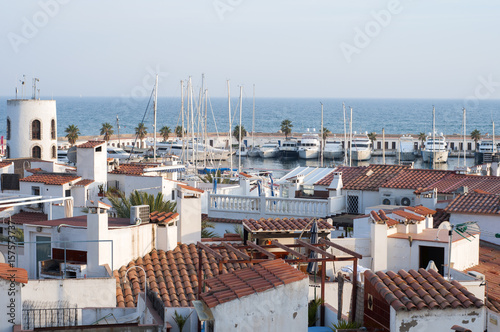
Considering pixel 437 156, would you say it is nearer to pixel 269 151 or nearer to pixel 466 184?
pixel 269 151

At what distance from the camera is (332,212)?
2514 centimetres

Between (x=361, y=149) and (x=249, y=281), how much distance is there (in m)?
110

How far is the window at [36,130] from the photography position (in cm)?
4984

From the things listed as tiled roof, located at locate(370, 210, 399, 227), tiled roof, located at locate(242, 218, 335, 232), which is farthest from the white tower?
tiled roof, located at locate(370, 210, 399, 227)

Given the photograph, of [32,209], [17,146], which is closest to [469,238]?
[32,209]

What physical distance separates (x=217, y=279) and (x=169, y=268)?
203 inches

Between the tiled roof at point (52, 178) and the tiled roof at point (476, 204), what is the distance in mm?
18329

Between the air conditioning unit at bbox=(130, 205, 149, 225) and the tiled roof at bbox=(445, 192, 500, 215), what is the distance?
892cm

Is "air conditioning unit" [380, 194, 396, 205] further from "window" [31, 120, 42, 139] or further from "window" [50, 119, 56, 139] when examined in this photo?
"window" [50, 119, 56, 139]

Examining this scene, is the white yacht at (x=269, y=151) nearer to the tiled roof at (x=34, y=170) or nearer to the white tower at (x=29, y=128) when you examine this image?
the white tower at (x=29, y=128)

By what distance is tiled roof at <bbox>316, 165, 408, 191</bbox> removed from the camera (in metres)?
26.9

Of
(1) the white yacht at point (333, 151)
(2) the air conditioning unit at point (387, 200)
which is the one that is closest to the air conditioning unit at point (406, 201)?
(2) the air conditioning unit at point (387, 200)

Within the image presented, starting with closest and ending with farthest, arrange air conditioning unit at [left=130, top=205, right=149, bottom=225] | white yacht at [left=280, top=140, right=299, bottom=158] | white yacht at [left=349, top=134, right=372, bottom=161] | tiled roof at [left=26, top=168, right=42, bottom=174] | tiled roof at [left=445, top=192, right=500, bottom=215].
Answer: air conditioning unit at [left=130, top=205, right=149, bottom=225] < tiled roof at [left=445, top=192, right=500, bottom=215] < tiled roof at [left=26, top=168, right=42, bottom=174] < white yacht at [left=349, top=134, right=372, bottom=161] < white yacht at [left=280, top=140, right=299, bottom=158]

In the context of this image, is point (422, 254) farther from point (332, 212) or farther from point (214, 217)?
point (214, 217)
